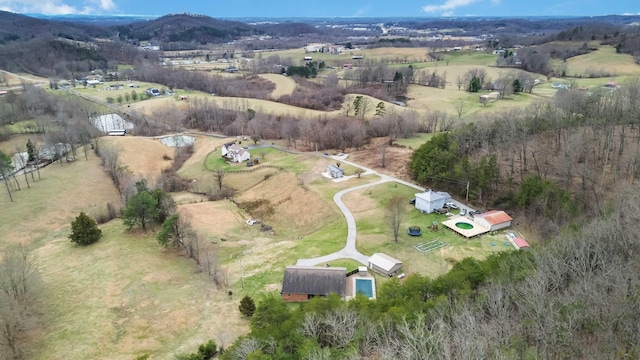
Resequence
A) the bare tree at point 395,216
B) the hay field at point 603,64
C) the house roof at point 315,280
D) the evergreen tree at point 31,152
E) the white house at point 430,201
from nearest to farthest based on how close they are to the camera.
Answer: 1. the house roof at point 315,280
2. the bare tree at point 395,216
3. the white house at point 430,201
4. the evergreen tree at point 31,152
5. the hay field at point 603,64

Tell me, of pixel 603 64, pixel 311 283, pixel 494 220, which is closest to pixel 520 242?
pixel 494 220

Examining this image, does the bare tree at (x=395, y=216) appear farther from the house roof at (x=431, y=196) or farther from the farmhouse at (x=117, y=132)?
the farmhouse at (x=117, y=132)

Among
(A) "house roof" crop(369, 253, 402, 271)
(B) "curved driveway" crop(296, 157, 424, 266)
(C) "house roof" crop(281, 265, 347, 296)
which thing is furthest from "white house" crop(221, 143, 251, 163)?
(C) "house roof" crop(281, 265, 347, 296)

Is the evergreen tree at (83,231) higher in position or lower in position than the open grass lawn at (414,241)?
higher

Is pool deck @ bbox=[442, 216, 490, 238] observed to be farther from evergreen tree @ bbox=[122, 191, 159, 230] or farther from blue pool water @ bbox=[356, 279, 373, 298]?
evergreen tree @ bbox=[122, 191, 159, 230]

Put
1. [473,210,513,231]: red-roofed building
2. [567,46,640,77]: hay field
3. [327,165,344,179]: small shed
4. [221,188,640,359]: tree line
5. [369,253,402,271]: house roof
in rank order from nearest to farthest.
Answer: [221,188,640,359]: tree line, [369,253,402,271]: house roof, [473,210,513,231]: red-roofed building, [327,165,344,179]: small shed, [567,46,640,77]: hay field

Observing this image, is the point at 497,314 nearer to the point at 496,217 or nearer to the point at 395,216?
the point at 395,216

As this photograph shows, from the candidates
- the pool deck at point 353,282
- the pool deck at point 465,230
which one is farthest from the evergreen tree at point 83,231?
the pool deck at point 465,230
